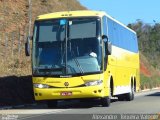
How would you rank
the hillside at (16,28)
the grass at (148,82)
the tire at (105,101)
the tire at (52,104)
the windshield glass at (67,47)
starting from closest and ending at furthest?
the windshield glass at (67,47), the tire at (105,101), the tire at (52,104), the hillside at (16,28), the grass at (148,82)

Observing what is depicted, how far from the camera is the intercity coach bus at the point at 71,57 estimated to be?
22.8 meters

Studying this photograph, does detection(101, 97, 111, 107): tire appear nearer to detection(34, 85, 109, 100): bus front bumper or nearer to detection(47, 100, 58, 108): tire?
detection(34, 85, 109, 100): bus front bumper

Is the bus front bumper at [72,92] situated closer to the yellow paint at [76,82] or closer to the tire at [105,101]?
the yellow paint at [76,82]

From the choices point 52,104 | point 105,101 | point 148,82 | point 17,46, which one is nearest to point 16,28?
point 17,46

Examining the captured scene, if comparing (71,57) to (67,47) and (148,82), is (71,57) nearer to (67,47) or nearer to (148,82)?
(67,47)

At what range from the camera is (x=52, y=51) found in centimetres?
2309

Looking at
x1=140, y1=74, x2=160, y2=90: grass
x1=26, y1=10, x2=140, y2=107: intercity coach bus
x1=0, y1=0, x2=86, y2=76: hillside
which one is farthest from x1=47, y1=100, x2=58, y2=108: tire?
x1=140, y1=74, x2=160, y2=90: grass

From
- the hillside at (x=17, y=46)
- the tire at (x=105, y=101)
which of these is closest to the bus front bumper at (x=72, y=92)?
the tire at (x=105, y=101)

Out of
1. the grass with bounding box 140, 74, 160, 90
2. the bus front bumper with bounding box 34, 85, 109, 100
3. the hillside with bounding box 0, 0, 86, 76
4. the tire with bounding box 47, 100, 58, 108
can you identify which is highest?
the hillside with bounding box 0, 0, 86, 76

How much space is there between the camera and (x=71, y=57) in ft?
75.2

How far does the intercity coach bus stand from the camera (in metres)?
22.8

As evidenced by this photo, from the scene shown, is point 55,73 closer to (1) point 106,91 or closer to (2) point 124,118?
(1) point 106,91

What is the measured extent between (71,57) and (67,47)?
0.46 m

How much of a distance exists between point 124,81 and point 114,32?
3.40 metres
